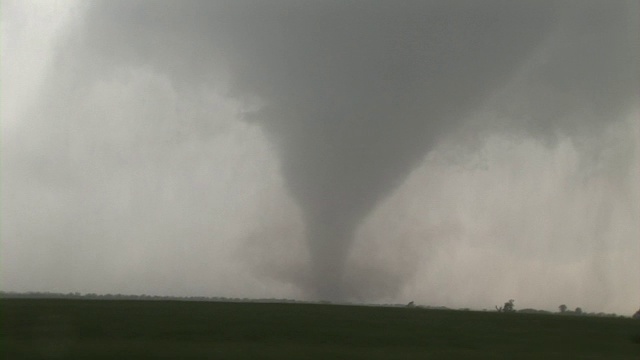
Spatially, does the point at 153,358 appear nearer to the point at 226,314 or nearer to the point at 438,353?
the point at 438,353

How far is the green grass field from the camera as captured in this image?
23094 millimetres

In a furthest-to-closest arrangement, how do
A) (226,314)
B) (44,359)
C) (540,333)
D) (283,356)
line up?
(226,314) → (540,333) → (283,356) → (44,359)

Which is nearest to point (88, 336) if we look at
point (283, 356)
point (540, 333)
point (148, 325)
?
point (148, 325)

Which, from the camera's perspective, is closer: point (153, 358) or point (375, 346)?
point (153, 358)

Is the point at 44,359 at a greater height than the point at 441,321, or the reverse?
the point at 441,321

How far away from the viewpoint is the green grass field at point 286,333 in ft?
75.8

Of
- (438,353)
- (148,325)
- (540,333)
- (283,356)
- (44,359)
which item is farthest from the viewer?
(540,333)

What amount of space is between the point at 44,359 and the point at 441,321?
66.8ft

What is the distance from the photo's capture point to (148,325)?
95.2ft

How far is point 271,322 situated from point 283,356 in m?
9.30

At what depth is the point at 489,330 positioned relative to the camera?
31.6 meters

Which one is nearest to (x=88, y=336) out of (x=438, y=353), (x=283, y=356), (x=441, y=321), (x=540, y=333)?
(x=283, y=356)

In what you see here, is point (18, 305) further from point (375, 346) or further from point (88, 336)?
point (375, 346)

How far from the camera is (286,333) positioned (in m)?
28.5
